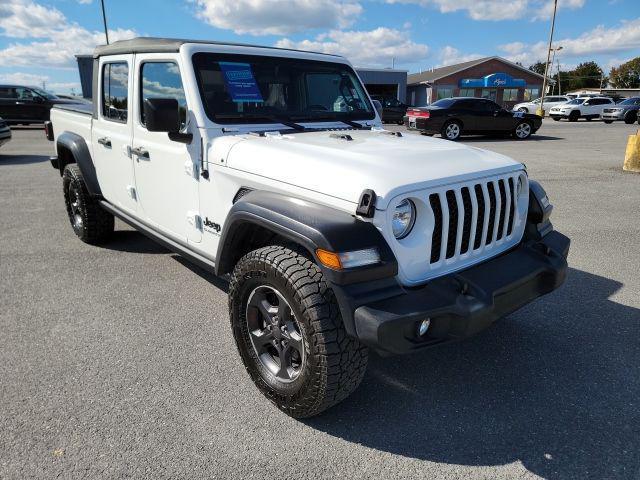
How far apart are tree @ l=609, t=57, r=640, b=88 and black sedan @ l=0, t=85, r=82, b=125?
103 metres

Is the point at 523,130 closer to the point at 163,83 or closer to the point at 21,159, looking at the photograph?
the point at 21,159

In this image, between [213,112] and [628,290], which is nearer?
[213,112]

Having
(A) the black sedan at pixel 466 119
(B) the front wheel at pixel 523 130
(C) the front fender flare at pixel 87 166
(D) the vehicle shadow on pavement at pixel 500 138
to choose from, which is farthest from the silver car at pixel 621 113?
(C) the front fender flare at pixel 87 166

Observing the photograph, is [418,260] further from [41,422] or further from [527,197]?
[41,422]

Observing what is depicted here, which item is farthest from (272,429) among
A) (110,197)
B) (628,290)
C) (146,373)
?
(628,290)

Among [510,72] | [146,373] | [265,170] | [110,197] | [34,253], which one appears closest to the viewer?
[265,170]

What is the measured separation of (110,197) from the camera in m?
4.51

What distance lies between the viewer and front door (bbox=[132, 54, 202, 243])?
3.25 metres

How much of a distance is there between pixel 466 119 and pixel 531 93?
39210 millimetres

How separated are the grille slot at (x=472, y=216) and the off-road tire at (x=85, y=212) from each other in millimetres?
3864

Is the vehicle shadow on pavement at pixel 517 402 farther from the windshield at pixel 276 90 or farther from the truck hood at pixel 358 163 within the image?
the windshield at pixel 276 90

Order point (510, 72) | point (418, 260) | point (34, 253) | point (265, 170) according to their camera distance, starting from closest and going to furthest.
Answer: point (418, 260), point (265, 170), point (34, 253), point (510, 72)

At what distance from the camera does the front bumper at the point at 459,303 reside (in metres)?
2.07

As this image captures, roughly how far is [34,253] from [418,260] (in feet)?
14.7
